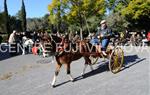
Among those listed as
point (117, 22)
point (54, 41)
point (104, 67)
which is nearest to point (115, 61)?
point (104, 67)

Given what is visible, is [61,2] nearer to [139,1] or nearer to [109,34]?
[139,1]

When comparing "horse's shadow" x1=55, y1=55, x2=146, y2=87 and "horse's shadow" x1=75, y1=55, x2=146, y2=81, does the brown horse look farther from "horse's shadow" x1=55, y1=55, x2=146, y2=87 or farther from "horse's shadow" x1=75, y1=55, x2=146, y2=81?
"horse's shadow" x1=75, y1=55, x2=146, y2=81

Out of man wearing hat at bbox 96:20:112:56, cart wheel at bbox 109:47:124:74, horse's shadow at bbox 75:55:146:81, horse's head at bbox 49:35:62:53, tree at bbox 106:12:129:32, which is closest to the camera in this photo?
horse's head at bbox 49:35:62:53

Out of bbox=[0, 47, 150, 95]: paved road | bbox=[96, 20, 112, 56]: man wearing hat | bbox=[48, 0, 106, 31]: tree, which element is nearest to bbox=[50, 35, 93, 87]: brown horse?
bbox=[0, 47, 150, 95]: paved road

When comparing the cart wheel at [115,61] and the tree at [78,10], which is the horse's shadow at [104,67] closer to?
the cart wheel at [115,61]

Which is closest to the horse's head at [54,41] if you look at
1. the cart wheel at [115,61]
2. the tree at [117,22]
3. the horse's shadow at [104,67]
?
the horse's shadow at [104,67]

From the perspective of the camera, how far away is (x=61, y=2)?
191 feet

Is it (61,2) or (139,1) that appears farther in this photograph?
(61,2)

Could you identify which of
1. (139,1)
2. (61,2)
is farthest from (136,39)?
(61,2)

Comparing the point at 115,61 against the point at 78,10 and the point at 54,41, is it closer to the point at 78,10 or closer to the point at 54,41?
the point at 54,41

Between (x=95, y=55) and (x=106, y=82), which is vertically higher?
(x=95, y=55)

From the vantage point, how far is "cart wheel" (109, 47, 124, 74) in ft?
41.0

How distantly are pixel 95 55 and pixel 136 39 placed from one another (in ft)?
58.4

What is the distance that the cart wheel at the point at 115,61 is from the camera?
41.0 feet
